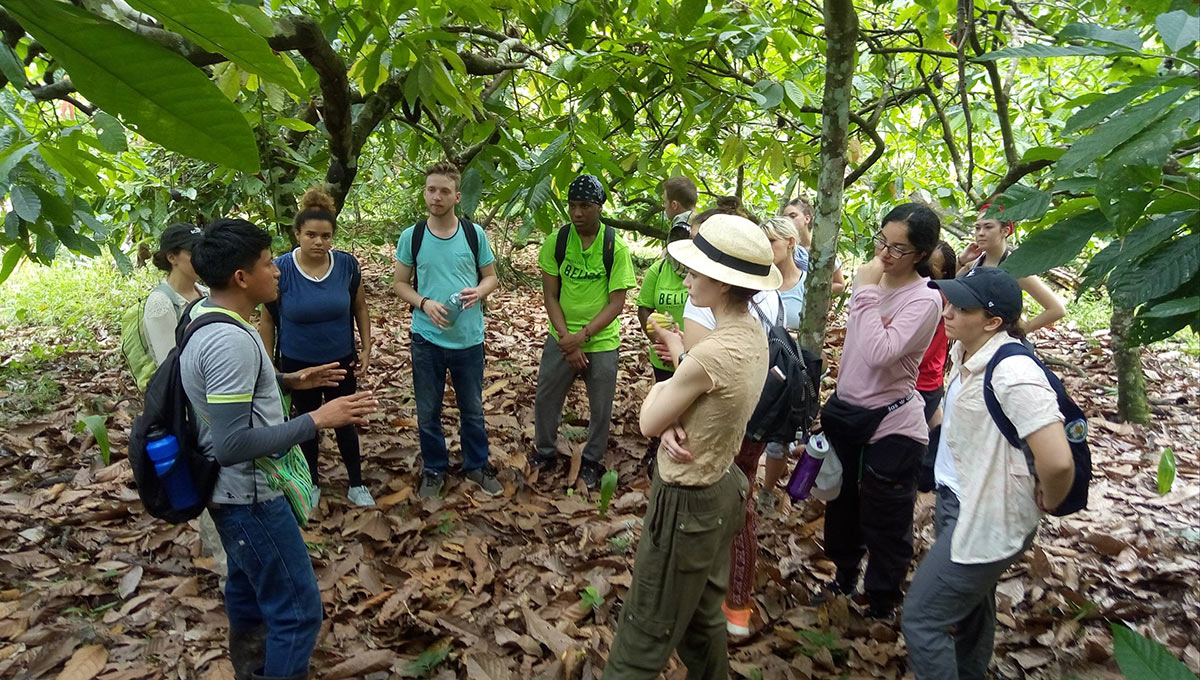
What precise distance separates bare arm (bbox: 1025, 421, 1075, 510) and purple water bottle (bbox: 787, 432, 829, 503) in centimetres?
111

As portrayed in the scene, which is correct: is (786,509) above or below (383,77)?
below

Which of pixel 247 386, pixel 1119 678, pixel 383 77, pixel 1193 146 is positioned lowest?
pixel 1119 678

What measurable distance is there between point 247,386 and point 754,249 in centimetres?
168

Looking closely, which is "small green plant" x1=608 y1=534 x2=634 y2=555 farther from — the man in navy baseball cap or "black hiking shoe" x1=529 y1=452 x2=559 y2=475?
the man in navy baseball cap

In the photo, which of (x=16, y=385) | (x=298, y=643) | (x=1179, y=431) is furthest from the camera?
(x=16, y=385)

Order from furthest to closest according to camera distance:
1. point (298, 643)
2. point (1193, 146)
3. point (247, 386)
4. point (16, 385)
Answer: point (16, 385), point (298, 643), point (247, 386), point (1193, 146)

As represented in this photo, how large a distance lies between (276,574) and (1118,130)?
97.8 inches

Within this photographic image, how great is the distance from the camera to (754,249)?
221 cm

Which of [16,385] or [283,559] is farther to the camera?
[16,385]

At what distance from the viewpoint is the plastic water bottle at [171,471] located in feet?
7.00

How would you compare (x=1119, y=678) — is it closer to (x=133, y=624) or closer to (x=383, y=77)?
(x=383, y=77)

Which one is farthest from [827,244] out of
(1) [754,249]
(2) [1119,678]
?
(2) [1119,678]

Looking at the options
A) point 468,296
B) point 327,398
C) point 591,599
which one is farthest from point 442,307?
point 591,599

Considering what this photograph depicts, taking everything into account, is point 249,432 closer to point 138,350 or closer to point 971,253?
point 138,350
